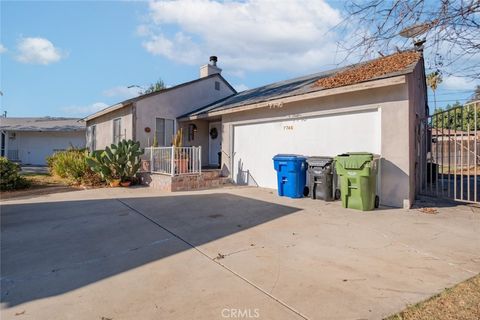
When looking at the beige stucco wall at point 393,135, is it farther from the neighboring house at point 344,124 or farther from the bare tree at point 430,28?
the bare tree at point 430,28

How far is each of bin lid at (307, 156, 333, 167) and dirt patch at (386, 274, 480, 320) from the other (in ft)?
15.9

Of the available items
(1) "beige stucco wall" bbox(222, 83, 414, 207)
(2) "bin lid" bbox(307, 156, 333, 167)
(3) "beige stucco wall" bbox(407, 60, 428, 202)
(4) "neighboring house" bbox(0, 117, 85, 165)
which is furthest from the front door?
(4) "neighboring house" bbox(0, 117, 85, 165)

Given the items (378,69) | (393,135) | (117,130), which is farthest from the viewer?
(117,130)

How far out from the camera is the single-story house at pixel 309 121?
6859 mm

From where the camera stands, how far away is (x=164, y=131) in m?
13.4

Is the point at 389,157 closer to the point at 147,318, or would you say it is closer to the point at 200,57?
the point at 147,318

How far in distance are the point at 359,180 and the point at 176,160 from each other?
618 cm

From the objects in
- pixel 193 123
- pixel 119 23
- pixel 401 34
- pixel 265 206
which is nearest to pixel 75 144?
pixel 193 123

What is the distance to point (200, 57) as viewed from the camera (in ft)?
55.9

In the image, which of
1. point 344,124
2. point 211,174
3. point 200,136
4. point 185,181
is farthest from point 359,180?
point 200,136

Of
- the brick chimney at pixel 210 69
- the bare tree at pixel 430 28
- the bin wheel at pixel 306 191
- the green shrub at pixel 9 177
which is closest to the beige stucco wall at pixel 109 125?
the green shrub at pixel 9 177

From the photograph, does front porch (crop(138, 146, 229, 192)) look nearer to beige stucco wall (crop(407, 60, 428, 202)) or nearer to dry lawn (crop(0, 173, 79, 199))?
dry lawn (crop(0, 173, 79, 199))

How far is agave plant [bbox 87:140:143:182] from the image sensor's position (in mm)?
10477

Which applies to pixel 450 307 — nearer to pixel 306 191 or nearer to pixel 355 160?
pixel 355 160
